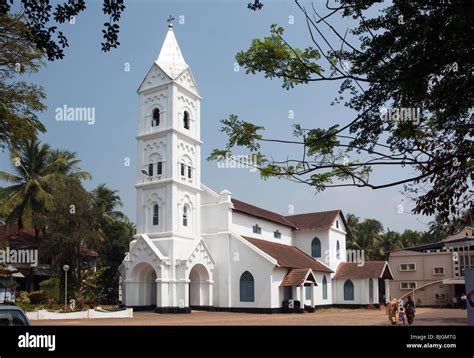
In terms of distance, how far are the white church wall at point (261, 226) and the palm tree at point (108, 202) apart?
8496mm

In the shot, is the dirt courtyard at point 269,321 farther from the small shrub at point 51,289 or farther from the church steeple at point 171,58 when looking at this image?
the church steeple at point 171,58

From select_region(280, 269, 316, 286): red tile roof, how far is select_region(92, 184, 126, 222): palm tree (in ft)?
40.1

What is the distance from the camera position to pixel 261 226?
109ft

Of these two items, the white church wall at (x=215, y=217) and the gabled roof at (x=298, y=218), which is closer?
the white church wall at (x=215, y=217)

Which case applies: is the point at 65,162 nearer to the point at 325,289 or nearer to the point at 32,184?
the point at 32,184

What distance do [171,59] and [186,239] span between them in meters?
10.5

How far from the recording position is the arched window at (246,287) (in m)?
28.1

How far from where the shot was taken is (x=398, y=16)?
584cm

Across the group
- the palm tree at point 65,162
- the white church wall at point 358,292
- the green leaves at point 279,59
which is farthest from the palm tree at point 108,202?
the green leaves at point 279,59

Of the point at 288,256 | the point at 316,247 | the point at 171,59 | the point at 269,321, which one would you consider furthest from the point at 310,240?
the point at 269,321

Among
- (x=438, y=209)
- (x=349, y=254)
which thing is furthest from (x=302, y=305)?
(x=438, y=209)

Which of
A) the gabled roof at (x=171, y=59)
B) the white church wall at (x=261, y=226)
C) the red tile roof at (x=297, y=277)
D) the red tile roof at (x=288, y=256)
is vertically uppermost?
the gabled roof at (x=171, y=59)

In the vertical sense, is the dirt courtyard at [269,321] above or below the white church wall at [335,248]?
below
